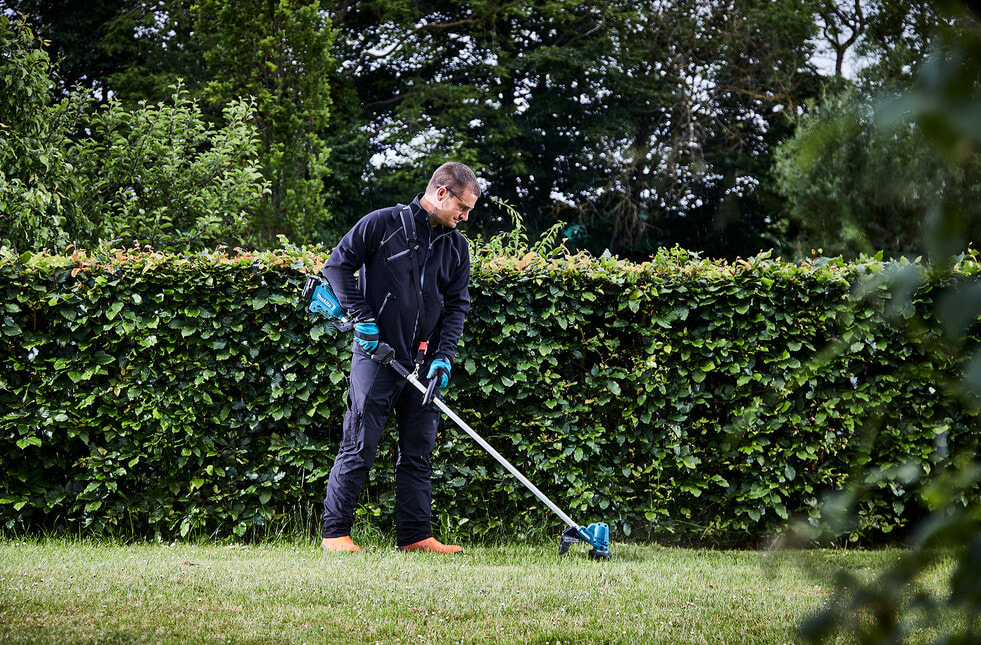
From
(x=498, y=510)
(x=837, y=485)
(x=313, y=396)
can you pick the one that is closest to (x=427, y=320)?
(x=313, y=396)

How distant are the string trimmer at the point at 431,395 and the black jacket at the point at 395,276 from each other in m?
0.14

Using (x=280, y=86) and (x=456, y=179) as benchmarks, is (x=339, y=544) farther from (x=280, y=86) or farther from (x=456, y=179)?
(x=280, y=86)

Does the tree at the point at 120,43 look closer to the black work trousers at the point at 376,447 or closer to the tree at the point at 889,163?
the black work trousers at the point at 376,447

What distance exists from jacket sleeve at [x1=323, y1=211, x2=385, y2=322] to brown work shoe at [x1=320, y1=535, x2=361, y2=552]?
1311 millimetres

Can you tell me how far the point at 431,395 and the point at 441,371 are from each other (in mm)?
173

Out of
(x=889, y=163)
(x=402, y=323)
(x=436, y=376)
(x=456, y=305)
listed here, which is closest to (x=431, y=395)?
(x=436, y=376)

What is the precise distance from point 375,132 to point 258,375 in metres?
16.4

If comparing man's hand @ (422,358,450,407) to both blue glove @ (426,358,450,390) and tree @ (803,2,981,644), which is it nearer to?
blue glove @ (426,358,450,390)

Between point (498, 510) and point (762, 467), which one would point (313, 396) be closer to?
point (498, 510)

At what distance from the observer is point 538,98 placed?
20.4m

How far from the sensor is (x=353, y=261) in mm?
4797

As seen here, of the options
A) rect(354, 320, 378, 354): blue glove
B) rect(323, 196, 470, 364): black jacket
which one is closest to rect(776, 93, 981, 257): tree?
rect(354, 320, 378, 354): blue glove

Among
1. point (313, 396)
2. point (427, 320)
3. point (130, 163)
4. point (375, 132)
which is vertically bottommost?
point (313, 396)

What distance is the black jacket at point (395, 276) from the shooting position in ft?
15.7
